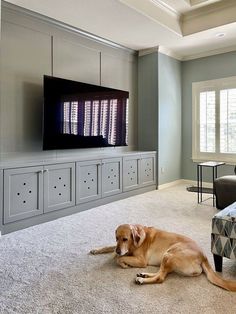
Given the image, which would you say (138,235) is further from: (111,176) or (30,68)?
(30,68)

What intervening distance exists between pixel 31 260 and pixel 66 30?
3.41m

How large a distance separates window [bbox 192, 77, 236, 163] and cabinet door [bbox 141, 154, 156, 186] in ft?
3.74

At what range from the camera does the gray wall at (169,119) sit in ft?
18.2

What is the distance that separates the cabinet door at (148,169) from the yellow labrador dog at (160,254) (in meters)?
2.93

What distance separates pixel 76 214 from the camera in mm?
3863

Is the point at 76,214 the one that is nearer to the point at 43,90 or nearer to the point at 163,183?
the point at 43,90

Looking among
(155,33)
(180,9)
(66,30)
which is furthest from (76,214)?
(180,9)

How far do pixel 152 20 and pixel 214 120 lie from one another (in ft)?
8.27

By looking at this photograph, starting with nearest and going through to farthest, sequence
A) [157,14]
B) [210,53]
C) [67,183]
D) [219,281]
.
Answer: [219,281]
[67,183]
[157,14]
[210,53]

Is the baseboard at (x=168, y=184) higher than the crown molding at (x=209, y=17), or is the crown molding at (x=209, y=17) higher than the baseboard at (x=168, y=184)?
the crown molding at (x=209, y=17)

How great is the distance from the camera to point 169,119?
5801 mm

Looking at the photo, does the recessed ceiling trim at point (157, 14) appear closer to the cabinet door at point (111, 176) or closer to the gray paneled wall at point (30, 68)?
the gray paneled wall at point (30, 68)

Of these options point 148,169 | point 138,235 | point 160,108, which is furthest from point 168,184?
point 138,235

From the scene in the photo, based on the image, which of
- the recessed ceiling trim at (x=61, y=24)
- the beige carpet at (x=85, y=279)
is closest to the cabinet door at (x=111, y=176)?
the beige carpet at (x=85, y=279)
